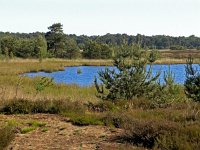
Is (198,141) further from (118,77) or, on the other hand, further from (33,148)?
(118,77)

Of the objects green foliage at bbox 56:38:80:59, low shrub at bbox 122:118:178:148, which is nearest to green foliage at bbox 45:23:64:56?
green foliage at bbox 56:38:80:59

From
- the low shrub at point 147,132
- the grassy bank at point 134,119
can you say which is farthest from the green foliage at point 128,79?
the low shrub at point 147,132

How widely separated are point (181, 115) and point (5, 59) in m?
48.4

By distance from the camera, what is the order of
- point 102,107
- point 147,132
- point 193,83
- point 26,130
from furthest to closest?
1. point 193,83
2. point 102,107
3. point 26,130
4. point 147,132

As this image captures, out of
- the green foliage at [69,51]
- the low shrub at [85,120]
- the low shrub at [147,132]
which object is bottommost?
the green foliage at [69,51]

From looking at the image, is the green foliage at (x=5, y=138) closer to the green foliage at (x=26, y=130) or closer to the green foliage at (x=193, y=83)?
the green foliage at (x=26, y=130)

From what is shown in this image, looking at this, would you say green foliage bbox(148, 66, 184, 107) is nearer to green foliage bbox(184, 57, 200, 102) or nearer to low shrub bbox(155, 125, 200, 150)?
green foliage bbox(184, 57, 200, 102)

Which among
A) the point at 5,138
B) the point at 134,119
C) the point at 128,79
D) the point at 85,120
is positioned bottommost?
the point at 85,120

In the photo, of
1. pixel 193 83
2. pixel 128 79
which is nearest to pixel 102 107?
A: pixel 128 79

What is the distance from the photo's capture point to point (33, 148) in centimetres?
736

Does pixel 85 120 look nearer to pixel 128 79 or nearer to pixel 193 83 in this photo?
pixel 128 79

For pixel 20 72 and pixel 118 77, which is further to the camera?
pixel 20 72

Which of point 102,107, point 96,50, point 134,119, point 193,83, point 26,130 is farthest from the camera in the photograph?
point 96,50

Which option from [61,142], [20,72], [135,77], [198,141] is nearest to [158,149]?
[198,141]
